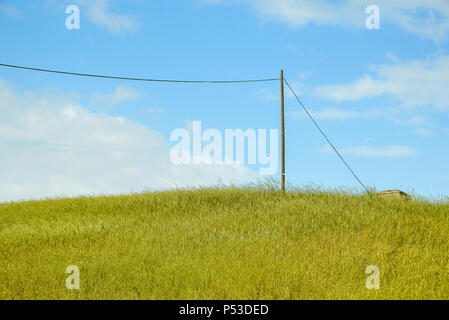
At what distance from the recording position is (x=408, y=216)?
44.6 feet

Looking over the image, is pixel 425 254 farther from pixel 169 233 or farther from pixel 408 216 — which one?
pixel 169 233

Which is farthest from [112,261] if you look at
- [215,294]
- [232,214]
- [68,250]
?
[232,214]

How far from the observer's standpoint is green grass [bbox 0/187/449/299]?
7.92 m

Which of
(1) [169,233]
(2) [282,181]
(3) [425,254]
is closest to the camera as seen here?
(3) [425,254]

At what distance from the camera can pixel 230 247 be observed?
10.1m

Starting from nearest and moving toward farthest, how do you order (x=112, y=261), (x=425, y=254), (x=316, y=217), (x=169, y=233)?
(x=112, y=261) < (x=425, y=254) < (x=169, y=233) < (x=316, y=217)

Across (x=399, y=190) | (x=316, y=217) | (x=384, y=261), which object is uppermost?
(x=399, y=190)

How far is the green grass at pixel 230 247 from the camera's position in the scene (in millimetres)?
7922

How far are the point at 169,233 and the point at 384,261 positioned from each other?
18.9 feet

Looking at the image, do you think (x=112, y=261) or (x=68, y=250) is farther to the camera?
(x=68, y=250)

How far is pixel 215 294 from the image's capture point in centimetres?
741

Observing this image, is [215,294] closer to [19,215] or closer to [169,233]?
[169,233]
